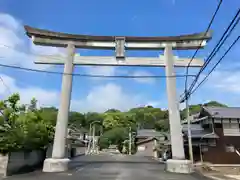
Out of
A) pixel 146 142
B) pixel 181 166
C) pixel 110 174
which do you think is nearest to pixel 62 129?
pixel 110 174

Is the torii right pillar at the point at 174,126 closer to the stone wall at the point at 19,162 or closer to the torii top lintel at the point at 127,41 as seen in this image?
the torii top lintel at the point at 127,41

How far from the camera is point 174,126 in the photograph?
58.3 feet

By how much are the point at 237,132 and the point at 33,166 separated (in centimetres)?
2197

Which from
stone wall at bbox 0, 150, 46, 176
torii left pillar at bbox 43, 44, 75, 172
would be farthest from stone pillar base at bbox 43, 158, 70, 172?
stone wall at bbox 0, 150, 46, 176

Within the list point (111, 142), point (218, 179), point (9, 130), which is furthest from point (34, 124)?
point (111, 142)

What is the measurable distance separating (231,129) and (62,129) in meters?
20.4

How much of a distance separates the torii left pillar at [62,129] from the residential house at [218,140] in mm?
15700

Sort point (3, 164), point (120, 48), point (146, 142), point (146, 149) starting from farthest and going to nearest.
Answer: point (146, 142), point (146, 149), point (120, 48), point (3, 164)

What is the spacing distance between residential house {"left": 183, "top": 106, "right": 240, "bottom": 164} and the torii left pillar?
51.5ft

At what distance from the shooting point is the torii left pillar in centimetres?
1675

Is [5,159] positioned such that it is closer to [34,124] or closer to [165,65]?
[34,124]

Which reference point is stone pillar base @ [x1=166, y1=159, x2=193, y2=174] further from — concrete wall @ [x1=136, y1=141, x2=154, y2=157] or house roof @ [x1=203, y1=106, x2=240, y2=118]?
concrete wall @ [x1=136, y1=141, x2=154, y2=157]

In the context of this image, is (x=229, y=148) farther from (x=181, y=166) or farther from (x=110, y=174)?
(x=110, y=174)

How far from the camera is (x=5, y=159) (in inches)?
568
